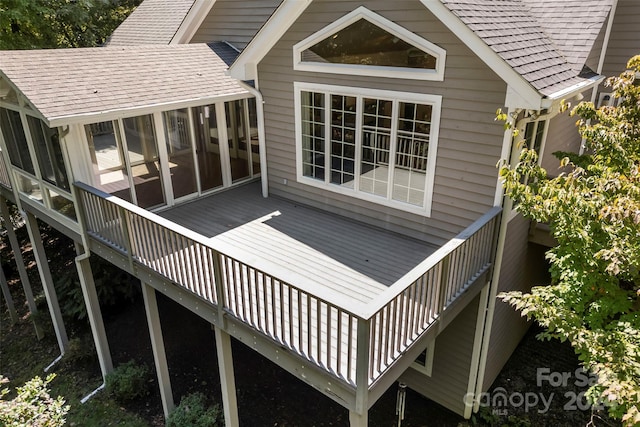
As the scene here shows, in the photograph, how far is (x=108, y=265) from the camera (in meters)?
10.7

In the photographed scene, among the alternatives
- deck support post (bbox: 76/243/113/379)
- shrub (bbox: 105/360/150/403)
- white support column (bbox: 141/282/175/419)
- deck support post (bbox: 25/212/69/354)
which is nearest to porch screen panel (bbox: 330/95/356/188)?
white support column (bbox: 141/282/175/419)

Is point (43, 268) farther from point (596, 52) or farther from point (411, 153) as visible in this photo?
point (596, 52)

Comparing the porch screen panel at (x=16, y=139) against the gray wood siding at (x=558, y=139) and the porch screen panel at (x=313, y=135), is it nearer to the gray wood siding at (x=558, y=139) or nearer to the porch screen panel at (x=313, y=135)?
the porch screen panel at (x=313, y=135)

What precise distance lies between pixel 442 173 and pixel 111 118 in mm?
5392

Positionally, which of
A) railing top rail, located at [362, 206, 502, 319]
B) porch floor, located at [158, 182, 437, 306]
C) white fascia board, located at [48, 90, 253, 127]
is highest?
white fascia board, located at [48, 90, 253, 127]

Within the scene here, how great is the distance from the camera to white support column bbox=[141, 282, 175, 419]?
7238 mm

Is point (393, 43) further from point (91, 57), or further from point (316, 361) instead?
point (91, 57)

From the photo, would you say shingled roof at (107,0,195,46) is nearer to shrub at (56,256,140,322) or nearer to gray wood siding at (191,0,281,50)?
gray wood siding at (191,0,281,50)

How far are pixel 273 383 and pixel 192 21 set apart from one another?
32.1 ft

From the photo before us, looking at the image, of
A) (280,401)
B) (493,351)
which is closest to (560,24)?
(493,351)

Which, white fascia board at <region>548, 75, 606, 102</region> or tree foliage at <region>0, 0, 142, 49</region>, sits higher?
tree foliage at <region>0, 0, 142, 49</region>

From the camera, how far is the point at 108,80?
7695 millimetres

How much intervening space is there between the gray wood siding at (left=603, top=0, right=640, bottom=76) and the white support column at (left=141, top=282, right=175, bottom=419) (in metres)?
9.24

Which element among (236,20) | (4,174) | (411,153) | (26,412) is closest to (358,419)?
(26,412)
